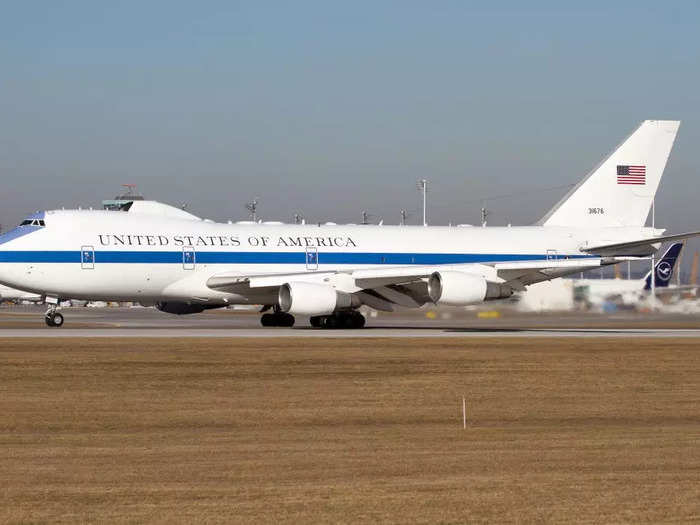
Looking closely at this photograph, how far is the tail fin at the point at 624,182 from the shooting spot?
5362 centimetres

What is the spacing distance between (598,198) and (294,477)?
4105 centimetres

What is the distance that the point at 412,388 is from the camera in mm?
26703

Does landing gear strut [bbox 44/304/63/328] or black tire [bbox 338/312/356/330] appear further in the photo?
black tire [bbox 338/312/356/330]

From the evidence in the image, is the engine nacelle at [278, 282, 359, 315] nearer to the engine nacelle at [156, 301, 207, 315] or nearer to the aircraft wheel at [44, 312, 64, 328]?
the engine nacelle at [156, 301, 207, 315]

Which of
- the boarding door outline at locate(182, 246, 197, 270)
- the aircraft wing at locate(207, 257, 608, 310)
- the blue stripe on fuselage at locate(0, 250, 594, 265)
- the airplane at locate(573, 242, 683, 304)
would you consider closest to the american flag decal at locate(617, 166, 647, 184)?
the blue stripe on fuselage at locate(0, 250, 594, 265)

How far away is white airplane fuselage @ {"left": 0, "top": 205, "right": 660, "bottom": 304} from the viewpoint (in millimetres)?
45531

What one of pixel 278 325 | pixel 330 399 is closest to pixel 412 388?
pixel 330 399

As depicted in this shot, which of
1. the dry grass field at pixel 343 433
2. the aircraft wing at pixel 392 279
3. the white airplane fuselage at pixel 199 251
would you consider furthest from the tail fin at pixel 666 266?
the dry grass field at pixel 343 433

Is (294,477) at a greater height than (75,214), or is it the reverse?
(75,214)

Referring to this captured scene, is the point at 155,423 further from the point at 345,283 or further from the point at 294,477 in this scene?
the point at 345,283

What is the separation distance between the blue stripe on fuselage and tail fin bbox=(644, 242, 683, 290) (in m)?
28.5

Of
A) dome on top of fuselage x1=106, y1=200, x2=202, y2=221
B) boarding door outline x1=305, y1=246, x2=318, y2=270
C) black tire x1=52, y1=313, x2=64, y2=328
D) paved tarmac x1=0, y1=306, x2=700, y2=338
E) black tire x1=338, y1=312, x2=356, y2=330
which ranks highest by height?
dome on top of fuselage x1=106, y1=200, x2=202, y2=221

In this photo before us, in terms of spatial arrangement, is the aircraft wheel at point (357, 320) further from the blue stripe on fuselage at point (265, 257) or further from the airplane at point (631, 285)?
the airplane at point (631, 285)

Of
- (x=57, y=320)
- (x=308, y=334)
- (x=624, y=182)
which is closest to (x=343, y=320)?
(x=308, y=334)
